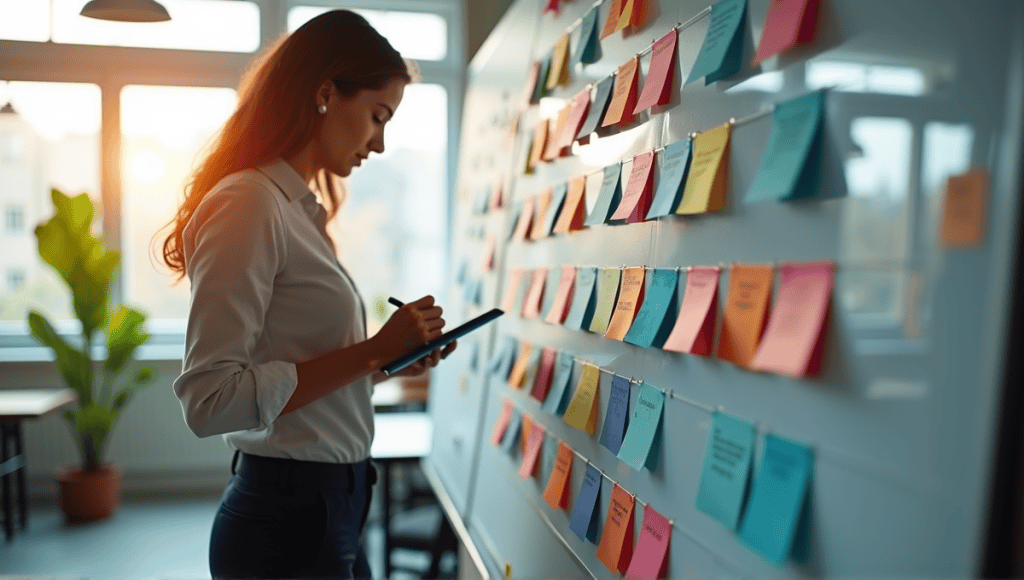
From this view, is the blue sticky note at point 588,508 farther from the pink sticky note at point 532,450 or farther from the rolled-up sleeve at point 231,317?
the rolled-up sleeve at point 231,317

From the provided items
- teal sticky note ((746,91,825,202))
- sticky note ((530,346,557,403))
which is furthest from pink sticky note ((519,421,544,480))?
teal sticky note ((746,91,825,202))

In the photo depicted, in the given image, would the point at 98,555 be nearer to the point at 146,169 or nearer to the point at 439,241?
the point at 146,169

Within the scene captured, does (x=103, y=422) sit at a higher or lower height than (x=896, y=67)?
lower

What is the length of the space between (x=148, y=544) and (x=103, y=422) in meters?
0.72

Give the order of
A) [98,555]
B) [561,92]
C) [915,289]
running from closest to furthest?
1. [915,289]
2. [561,92]
3. [98,555]

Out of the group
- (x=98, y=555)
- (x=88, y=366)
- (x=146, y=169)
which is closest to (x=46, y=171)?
(x=146, y=169)

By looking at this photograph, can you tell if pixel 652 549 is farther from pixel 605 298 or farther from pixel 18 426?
pixel 18 426

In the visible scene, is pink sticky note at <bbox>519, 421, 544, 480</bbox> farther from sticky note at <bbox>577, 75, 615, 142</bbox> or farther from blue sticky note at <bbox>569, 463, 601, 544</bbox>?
sticky note at <bbox>577, 75, 615, 142</bbox>

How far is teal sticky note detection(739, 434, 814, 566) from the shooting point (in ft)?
2.25

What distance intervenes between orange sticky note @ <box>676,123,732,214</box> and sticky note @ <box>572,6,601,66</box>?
511 millimetres

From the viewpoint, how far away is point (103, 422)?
13.6ft

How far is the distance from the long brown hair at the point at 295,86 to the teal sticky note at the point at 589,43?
34 centimetres

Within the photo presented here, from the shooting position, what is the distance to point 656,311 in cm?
98

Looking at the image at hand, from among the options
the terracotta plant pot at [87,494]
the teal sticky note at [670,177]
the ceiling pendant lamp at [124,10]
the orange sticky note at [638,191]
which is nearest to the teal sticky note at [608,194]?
the orange sticky note at [638,191]
